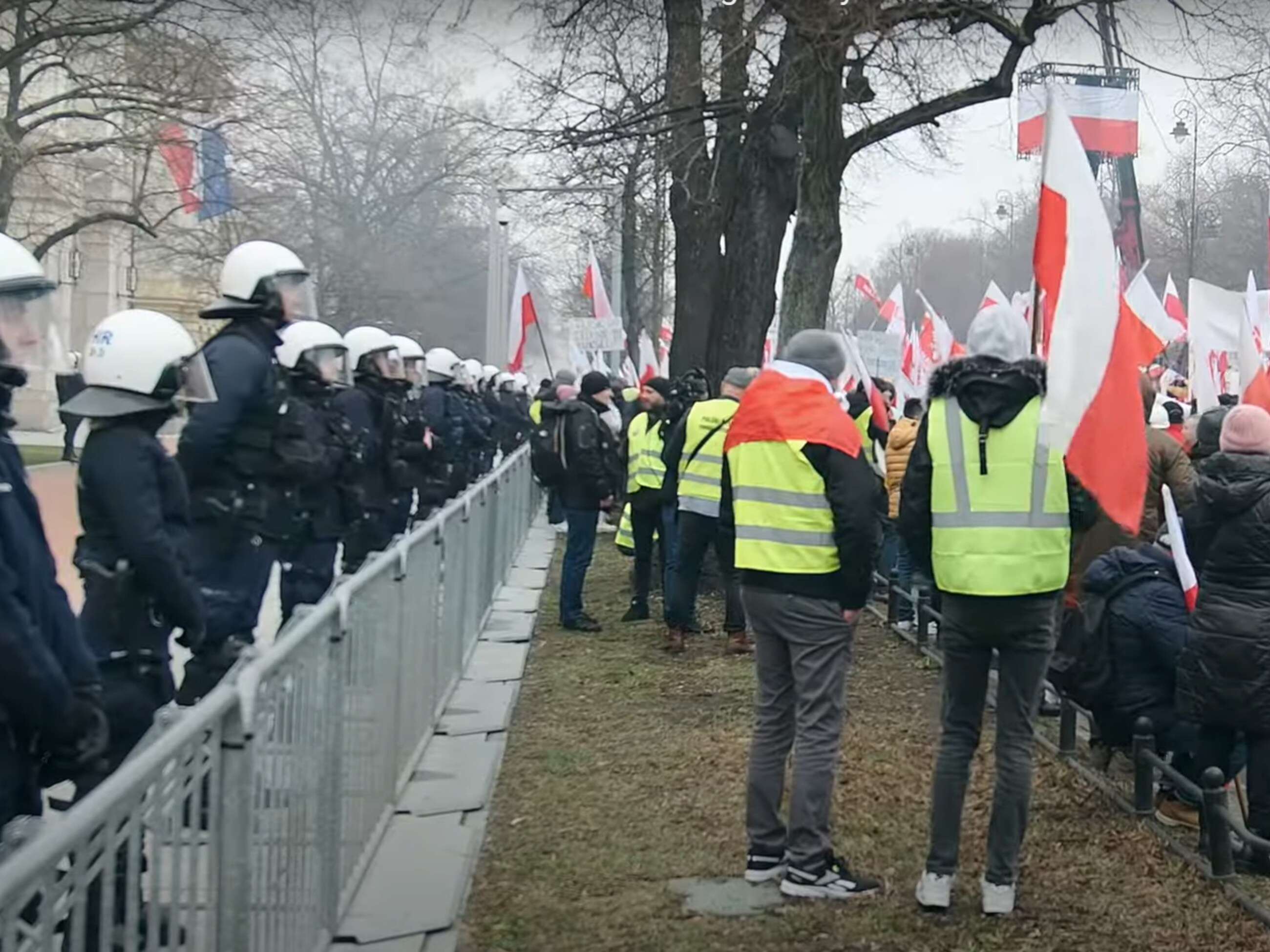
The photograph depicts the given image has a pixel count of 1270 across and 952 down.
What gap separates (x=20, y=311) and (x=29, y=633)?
768mm

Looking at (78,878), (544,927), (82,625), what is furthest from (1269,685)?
(78,878)

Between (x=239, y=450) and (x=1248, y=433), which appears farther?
(x=239, y=450)

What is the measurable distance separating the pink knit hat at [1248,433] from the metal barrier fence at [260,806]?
3.16 metres

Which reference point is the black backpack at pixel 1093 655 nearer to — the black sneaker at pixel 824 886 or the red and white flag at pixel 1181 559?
the red and white flag at pixel 1181 559

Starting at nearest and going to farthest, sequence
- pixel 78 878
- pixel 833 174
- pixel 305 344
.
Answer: pixel 78 878 < pixel 305 344 < pixel 833 174

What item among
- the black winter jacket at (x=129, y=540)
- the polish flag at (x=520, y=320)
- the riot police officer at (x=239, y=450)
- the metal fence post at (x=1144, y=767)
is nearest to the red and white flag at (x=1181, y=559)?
the metal fence post at (x=1144, y=767)

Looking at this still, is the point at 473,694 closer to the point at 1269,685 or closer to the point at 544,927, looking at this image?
the point at 544,927

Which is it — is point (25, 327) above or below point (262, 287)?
below

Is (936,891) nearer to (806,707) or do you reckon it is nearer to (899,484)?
(806,707)

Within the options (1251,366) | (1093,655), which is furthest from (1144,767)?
(1251,366)

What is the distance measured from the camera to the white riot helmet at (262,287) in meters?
6.73

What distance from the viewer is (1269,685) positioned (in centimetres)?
611

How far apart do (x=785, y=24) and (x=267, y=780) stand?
9.95 m

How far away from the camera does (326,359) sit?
26.6 feet
